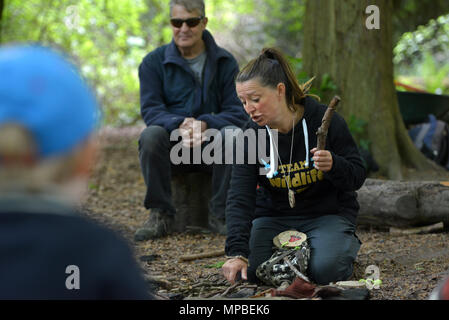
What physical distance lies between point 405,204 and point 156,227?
1952mm

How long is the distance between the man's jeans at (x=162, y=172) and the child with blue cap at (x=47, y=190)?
340cm

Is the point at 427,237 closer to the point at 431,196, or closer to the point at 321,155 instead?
the point at 431,196

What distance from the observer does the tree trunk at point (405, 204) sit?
464 cm

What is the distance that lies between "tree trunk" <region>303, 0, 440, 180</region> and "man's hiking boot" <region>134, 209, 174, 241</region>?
1980 millimetres

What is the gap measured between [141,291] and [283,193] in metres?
2.34

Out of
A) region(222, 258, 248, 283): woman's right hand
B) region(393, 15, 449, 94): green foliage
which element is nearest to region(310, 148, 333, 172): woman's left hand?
region(222, 258, 248, 283): woman's right hand

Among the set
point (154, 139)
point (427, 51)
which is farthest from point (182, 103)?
point (427, 51)

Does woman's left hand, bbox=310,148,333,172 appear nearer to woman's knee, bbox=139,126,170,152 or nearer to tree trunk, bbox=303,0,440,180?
woman's knee, bbox=139,126,170,152

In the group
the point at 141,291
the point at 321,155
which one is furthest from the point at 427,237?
the point at 141,291

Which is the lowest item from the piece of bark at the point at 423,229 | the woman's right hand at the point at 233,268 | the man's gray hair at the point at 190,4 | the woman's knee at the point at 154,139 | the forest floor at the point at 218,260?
the forest floor at the point at 218,260

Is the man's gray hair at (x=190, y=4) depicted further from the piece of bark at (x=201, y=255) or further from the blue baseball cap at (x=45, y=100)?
the blue baseball cap at (x=45, y=100)

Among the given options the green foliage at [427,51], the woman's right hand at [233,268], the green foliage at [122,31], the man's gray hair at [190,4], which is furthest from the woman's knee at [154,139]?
the green foliage at [427,51]

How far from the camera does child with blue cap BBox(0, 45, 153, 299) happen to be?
1293 millimetres

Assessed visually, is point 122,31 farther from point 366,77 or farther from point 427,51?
point 366,77
